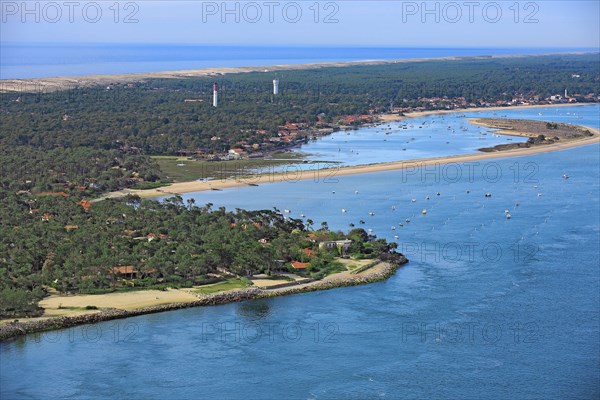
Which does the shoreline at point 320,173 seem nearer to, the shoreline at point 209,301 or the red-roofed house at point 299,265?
the red-roofed house at point 299,265

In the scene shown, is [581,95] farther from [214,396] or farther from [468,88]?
[214,396]

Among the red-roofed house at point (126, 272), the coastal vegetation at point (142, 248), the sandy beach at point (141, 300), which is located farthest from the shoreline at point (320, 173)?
the sandy beach at point (141, 300)

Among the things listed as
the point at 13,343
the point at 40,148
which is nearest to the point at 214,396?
the point at 13,343

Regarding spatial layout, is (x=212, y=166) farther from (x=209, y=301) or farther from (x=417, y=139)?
(x=209, y=301)

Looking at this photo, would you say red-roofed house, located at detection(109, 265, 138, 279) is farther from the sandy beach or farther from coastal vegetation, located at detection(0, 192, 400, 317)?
the sandy beach

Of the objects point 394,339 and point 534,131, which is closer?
point 394,339

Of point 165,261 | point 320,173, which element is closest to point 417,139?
point 320,173

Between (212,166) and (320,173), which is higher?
(212,166)

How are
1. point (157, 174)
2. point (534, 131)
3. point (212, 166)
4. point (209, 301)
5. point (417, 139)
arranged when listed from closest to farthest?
point (209, 301) → point (157, 174) → point (212, 166) → point (417, 139) → point (534, 131)
